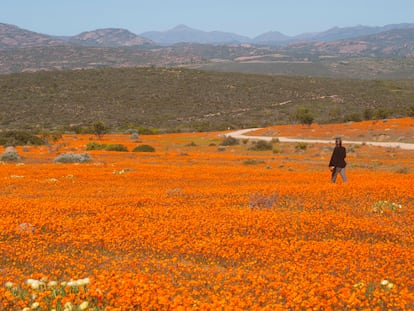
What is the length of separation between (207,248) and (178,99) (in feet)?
322

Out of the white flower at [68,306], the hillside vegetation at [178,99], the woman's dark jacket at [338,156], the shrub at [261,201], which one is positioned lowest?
the hillside vegetation at [178,99]

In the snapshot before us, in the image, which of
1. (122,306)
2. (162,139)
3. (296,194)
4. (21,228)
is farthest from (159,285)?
(162,139)

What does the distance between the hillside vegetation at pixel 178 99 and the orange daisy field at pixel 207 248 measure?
201ft

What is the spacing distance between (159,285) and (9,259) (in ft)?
12.0

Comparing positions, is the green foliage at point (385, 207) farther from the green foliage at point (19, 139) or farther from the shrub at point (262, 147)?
the green foliage at point (19, 139)

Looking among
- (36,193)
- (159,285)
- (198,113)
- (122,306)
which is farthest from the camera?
(198,113)

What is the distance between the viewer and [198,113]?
324 ft

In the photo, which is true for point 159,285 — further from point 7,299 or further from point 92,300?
point 7,299

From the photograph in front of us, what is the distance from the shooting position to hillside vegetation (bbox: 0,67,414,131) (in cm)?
8975

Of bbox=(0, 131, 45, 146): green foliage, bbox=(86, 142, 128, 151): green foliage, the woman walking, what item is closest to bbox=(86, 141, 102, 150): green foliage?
bbox=(86, 142, 128, 151): green foliage

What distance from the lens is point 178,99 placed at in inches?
4210

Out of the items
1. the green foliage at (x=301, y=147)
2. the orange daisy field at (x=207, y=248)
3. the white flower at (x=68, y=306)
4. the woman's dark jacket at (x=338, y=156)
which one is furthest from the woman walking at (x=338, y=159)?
the green foliage at (x=301, y=147)

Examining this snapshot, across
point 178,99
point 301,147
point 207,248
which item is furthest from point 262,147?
point 178,99

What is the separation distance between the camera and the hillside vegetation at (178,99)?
8975cm
